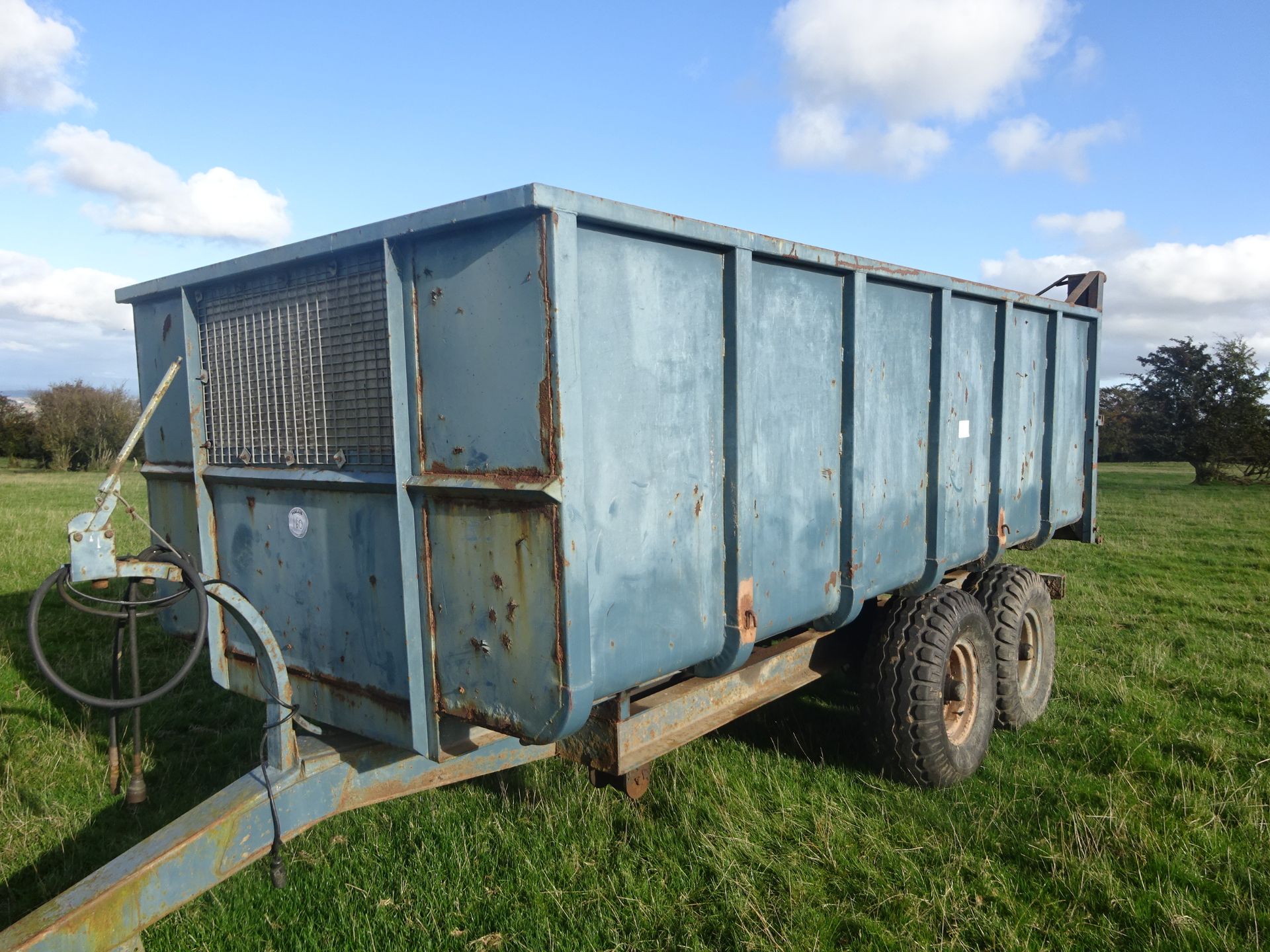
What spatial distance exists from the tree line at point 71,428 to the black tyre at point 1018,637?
33851 millimetres

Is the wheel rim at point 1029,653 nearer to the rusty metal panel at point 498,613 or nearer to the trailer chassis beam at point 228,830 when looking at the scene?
the trailer chassis beam at point 228,830

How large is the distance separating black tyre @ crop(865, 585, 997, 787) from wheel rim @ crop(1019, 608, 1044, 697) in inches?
38.7

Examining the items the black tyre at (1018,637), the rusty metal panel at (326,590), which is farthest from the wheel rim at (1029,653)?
the rusty metal panel at (326,590)

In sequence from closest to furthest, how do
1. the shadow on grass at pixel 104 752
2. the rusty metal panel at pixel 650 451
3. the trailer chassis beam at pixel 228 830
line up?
the trailer chassis beam at pixel 228 830 < the rusty metal panel at pixel 650 451 < the shadow on grass at pixel 104 752

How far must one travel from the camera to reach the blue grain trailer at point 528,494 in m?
2.40

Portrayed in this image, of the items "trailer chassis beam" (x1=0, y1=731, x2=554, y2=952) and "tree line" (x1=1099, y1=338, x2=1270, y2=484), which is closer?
"trailer chassis beam" (x1=0, y1=731, x2=554, y2=952)

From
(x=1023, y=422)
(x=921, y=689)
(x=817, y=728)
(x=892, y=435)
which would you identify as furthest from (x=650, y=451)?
(x=1023, y=422)

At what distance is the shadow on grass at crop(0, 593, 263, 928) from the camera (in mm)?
3484

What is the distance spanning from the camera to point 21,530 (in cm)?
1129

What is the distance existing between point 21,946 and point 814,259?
3052 mm

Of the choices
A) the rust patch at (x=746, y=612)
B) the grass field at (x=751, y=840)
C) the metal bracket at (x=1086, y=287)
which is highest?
Result: the metal bracket at (x=1086, y=287)

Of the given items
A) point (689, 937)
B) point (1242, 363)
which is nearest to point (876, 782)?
point (689, 937)

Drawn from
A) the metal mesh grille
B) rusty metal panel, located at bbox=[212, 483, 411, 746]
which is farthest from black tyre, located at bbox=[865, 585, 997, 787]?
the metal mesh grille

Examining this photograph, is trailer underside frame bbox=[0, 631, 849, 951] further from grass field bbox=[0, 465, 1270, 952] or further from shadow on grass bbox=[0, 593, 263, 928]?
shadow on grass bbox=[0, 593, 263, 928]
